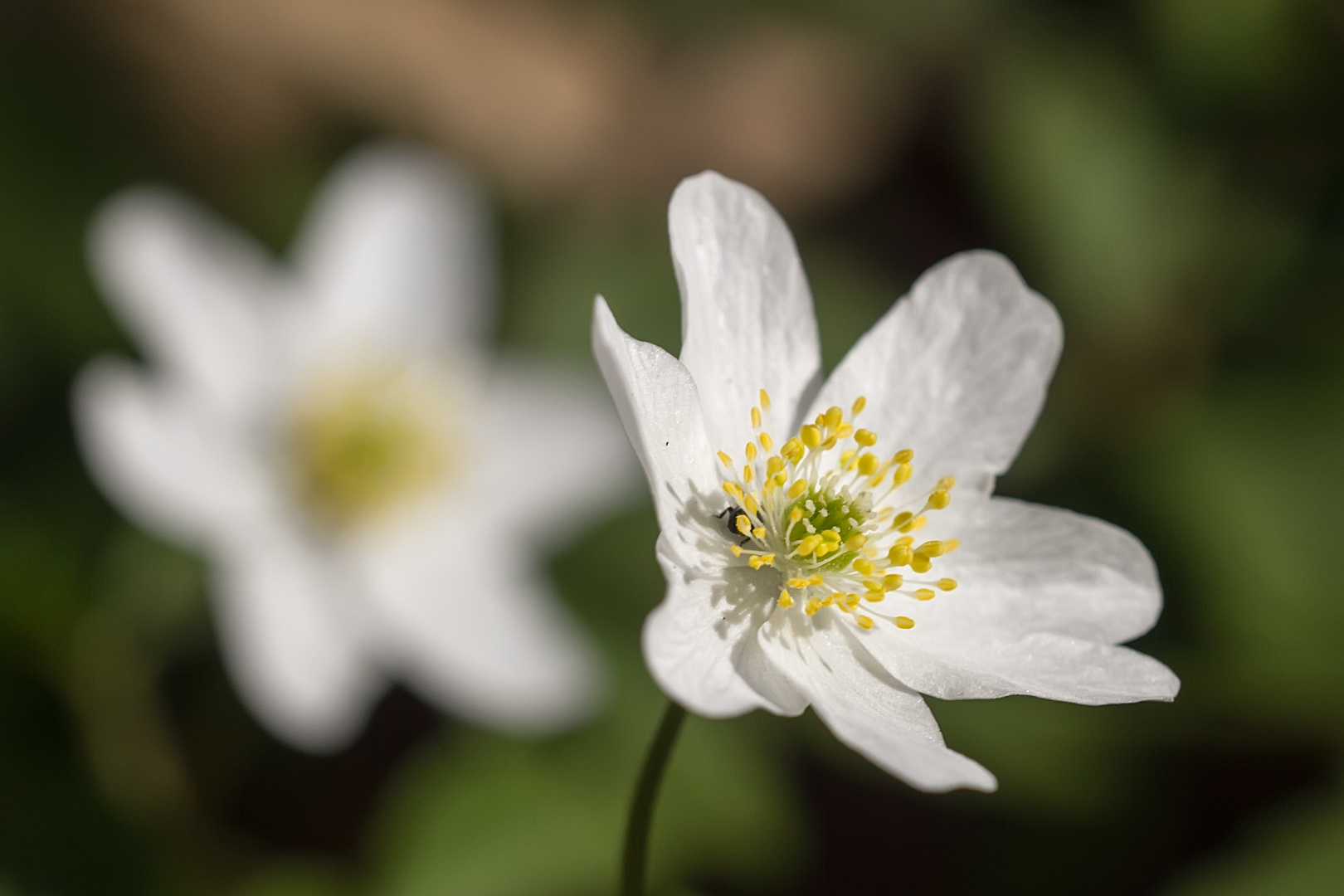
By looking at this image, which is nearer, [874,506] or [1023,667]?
[1023,667]

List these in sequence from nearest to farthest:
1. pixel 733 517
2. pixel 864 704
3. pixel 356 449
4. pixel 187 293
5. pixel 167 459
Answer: pixel 864 704, pixel 733 517, pixel 167 459, pixel 187 293, pixel 356 449

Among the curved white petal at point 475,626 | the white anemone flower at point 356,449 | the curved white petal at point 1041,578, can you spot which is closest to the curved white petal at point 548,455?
the white anemone flower at point 356,449

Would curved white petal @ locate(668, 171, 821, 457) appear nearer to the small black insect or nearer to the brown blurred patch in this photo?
the small black insect

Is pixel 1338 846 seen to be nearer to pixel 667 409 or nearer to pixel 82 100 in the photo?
pixel 667 409

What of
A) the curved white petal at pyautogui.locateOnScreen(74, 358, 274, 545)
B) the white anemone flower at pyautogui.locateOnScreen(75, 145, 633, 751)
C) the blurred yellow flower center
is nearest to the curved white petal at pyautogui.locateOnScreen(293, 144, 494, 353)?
the white anemone flower at pyautogui.locateOnScreen(75, 145, 633, 751)

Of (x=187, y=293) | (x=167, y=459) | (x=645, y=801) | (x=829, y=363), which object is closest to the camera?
(x=645, y=801)

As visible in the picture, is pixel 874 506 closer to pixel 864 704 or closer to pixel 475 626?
pixel 864 704

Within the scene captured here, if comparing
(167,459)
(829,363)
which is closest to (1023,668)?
(167,459)
